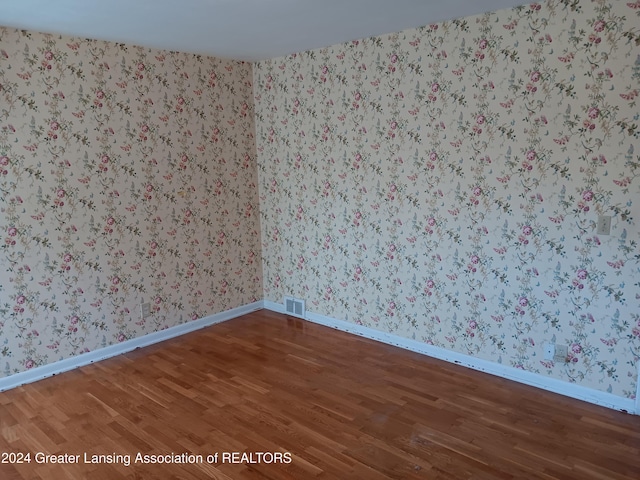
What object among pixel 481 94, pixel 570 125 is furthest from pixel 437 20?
pixel 570 125

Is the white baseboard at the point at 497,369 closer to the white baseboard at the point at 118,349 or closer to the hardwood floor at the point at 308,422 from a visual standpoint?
the hardwood floor at the point at 308,422

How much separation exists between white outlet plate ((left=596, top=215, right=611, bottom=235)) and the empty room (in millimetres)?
24

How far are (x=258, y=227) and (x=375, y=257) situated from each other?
4.66 ft

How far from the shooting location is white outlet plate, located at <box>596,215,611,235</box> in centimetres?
280

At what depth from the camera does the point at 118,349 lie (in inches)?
153

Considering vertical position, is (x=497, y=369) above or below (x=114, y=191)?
below

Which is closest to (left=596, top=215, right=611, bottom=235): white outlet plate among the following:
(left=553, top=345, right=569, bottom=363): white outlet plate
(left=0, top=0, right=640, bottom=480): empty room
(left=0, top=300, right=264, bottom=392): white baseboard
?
(left=0, top=0, right=640, bottom=480): empty room

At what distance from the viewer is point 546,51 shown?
2.91 meters

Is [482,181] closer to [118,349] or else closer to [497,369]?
[497,369]

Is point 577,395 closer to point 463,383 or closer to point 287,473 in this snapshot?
point 463,383

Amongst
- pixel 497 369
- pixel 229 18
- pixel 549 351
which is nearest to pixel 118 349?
pixel 229 18

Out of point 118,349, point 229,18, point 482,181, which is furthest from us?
point 118,349

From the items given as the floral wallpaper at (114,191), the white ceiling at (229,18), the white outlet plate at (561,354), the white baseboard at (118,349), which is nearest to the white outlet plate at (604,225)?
the white outlet plate at (561,354)

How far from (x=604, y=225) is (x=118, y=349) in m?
3.59
